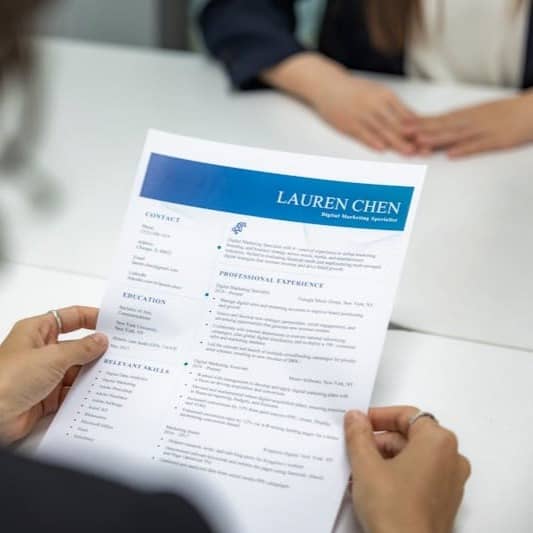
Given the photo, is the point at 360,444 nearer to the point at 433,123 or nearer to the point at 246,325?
the point at 246,325

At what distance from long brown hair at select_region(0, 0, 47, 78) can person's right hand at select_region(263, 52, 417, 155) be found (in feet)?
2.43

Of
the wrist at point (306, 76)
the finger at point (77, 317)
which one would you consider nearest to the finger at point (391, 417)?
the finger at point (77, 317)

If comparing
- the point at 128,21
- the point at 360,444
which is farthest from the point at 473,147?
the point at 128,21

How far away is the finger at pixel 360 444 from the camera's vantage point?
24.4 inches

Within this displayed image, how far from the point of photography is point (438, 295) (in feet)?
2.77

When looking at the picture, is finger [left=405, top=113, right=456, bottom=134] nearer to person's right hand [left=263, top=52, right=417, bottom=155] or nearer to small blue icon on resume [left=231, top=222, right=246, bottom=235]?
person's right hand [left=263, top=52, right=417, bottom=155]

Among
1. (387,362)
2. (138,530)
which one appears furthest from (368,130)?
(138,530)

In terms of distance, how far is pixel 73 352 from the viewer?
0.71m

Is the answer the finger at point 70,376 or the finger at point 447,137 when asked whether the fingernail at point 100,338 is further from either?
the finger at point 447,137

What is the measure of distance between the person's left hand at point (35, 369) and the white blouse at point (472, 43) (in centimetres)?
70

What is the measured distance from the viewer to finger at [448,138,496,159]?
1.03m

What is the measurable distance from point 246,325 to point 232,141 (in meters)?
0.39

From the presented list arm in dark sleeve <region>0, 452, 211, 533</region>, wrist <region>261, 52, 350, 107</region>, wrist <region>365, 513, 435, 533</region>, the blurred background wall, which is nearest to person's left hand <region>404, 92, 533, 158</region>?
wrist <region>261, 52, 350, 107</region>

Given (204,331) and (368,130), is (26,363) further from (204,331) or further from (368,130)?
(368,130)
